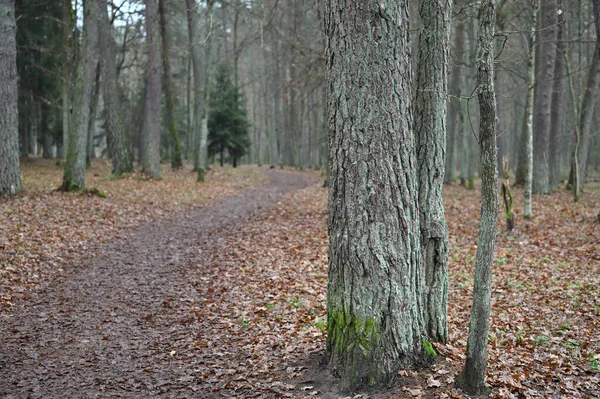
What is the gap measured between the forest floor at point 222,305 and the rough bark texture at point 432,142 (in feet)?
2.06

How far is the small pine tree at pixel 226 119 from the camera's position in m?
32.6

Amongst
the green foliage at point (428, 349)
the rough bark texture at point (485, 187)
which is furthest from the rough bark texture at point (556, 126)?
the rough bark texture at point (485, 187)

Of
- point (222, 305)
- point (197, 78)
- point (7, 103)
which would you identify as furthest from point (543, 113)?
point (7, 103)

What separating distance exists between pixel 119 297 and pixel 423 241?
15.9 feet

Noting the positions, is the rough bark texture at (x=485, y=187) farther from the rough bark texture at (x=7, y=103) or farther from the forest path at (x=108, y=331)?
the rough bark texture at (x=7, y=103)

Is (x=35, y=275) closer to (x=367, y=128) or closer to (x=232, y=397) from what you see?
(x=232, y=397)

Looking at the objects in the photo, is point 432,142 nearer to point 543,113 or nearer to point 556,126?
point 543,113

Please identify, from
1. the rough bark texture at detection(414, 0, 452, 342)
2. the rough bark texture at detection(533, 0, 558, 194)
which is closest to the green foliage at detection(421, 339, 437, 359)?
the rough bark texture at detection(414, 0, 452, 342)

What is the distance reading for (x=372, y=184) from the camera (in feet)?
13.5

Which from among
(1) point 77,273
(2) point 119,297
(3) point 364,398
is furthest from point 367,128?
(1) point 77,273

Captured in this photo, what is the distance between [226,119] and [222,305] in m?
26.7

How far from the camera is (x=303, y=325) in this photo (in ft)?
20.5

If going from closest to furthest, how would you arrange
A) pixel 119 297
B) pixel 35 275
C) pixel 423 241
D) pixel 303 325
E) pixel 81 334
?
1. pixel 423 241
2. pixel 81 334
3. pixel 303 325
4. pixel 119 297
5. pixel 35 275

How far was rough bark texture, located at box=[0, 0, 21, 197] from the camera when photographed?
41.2ft
